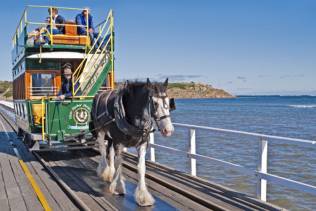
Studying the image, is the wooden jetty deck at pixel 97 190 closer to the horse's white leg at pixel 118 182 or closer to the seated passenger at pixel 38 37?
the horse's white leg at pixel 118 182

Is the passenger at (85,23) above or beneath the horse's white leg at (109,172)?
above

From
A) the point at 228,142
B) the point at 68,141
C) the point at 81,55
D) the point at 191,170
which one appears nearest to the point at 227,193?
the point at 191,170

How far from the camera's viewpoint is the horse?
19.7 ft

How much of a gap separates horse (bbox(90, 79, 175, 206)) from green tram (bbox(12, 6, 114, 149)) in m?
2.85

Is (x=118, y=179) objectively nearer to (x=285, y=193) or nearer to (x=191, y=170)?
(x=191, y=170)

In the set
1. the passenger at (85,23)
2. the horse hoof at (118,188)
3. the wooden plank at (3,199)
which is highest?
the passenger at (85,23)

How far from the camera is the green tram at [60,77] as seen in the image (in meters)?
10.6

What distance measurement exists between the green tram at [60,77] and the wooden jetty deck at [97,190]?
0.85m

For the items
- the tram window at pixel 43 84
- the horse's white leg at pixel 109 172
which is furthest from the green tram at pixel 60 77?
the horse's white leg at pixel 109 172

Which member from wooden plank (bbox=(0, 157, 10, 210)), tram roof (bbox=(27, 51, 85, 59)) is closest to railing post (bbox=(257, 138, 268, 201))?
wooden plank (bbox=(0, 157, 10, 210))

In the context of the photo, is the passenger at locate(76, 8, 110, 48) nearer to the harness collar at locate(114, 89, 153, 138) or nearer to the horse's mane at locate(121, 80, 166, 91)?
the horse's mane at locate(121, 80, 166, 91)

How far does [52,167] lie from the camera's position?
32.0 feet

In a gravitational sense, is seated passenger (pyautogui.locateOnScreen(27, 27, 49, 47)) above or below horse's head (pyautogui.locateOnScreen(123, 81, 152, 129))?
above

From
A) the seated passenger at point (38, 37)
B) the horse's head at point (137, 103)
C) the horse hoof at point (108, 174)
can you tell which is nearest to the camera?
the horse's head at point (137, 103)
